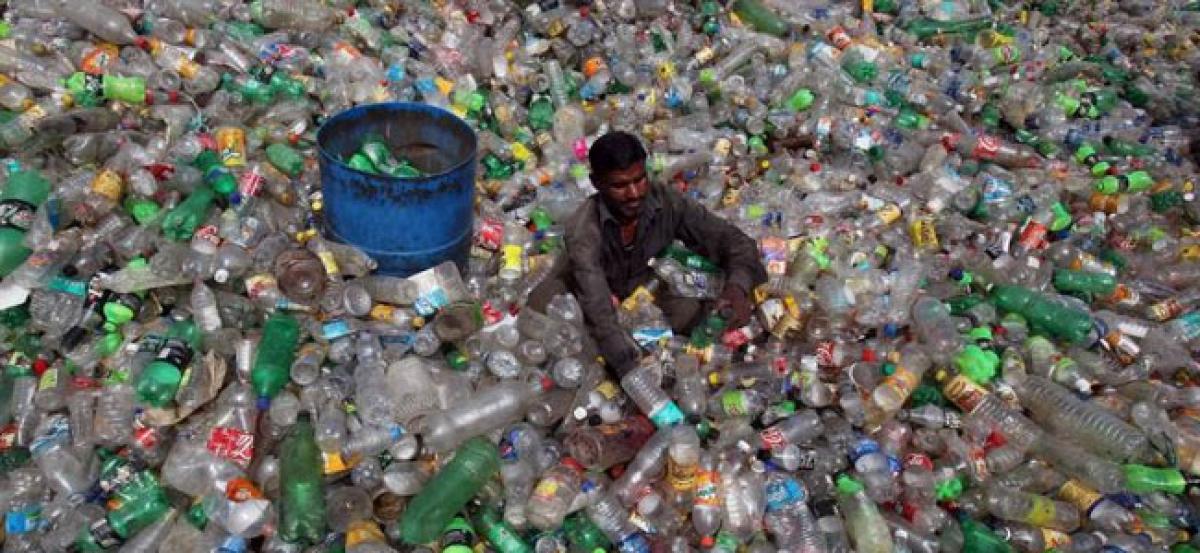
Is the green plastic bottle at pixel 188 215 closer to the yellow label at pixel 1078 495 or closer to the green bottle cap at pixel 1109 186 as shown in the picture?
the yellow label at pixel 1078 495

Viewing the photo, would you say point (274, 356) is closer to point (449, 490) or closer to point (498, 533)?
point (449, 490)

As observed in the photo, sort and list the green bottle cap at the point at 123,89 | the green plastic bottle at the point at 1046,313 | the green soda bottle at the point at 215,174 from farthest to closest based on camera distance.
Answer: the green bottle cap at the point at 123,89
the green plastic bottle at the point at 1046,313
the green soda bottle at the point at 215,174

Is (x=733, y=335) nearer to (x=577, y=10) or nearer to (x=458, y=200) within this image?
(x=458, y=200)

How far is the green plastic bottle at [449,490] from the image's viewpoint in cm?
286

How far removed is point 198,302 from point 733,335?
2.30m

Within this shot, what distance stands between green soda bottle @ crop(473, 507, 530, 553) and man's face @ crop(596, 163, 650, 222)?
50.7 inches

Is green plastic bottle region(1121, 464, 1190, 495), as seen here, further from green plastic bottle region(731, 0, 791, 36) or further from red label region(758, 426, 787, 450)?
green plastic bottle region(731, 0, 791, 36)

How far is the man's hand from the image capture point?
3510 millimetres

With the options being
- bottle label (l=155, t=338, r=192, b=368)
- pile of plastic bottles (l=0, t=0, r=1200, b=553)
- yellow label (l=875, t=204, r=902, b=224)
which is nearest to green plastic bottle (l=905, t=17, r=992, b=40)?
pile of plastic bottles (l=0, t=0, r=1200, b=553)

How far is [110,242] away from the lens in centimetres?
357

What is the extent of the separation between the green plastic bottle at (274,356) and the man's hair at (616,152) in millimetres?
1411

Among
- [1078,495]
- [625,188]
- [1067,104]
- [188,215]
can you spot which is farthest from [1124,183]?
[188,215]

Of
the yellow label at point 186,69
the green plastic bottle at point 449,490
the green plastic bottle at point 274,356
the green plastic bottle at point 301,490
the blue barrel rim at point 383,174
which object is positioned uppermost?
the blue barrel rim at point 383,174

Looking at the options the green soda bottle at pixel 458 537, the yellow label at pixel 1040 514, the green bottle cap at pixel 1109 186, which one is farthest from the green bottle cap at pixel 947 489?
the green bottle cap at pixel 1109 186
